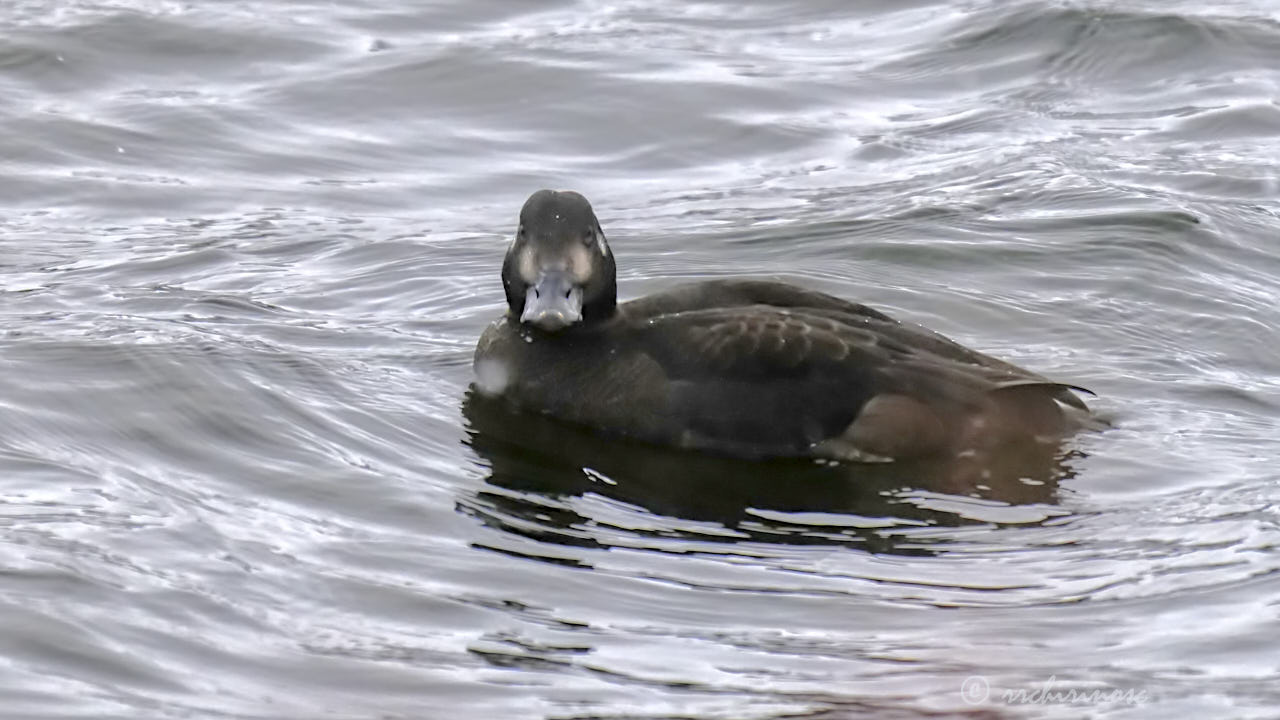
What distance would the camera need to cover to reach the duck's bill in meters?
7.01

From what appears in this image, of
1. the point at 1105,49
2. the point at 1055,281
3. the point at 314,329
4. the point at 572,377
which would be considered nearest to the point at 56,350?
the point at 314,329

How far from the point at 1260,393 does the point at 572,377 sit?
268 cm

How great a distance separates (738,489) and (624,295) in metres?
2.47

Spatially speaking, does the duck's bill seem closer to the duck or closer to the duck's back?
the duck

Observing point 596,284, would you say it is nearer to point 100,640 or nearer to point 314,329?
point 314,329

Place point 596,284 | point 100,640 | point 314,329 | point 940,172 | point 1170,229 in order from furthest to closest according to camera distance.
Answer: point 940,172 → point 1170,229 → point 314,329 → point 596,284 → point 100,640

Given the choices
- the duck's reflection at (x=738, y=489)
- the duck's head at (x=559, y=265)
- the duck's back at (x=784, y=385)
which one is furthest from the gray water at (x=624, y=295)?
the duck's head at (x=559, y=265)

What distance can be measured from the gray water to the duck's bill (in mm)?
429

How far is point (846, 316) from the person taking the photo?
7.22 metres

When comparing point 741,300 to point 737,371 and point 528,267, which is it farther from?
point 528,267

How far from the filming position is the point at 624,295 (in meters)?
8.96

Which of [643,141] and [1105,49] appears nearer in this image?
[643,141]

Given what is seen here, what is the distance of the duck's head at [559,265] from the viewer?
707 centimetres

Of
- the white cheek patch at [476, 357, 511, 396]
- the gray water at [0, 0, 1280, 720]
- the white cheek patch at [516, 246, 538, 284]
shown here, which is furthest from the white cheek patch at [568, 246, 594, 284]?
the gray water at [0, 0, 1280, 720]
